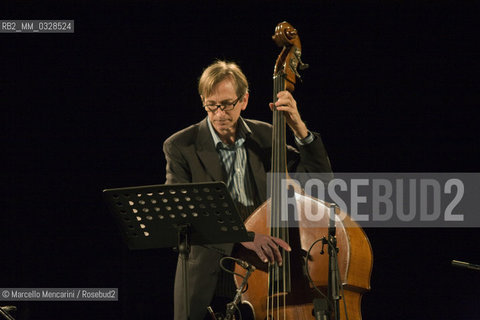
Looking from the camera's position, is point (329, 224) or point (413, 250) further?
point (413, 250)

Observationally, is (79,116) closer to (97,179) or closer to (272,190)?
(97,179)

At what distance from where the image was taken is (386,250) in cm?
401

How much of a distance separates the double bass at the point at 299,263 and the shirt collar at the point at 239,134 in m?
0.31

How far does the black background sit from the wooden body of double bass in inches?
61.1

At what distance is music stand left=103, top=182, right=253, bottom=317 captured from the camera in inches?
86.3

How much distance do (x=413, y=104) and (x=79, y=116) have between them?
7.63 feet

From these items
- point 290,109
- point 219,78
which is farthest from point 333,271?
point 219,78

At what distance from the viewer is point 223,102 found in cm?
286

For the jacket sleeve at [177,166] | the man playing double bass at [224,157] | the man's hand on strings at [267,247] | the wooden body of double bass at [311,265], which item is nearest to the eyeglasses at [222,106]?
the man playing double bass at [224,157]

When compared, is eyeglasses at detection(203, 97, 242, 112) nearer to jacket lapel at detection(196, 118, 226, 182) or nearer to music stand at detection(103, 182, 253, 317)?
jacket lapel at detection(196, 118, 226, 182)

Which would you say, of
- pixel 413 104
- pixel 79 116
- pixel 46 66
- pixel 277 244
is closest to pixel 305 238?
pixel 277 244

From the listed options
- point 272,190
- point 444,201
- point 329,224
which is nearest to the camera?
point 329,224

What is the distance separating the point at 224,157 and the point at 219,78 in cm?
38
